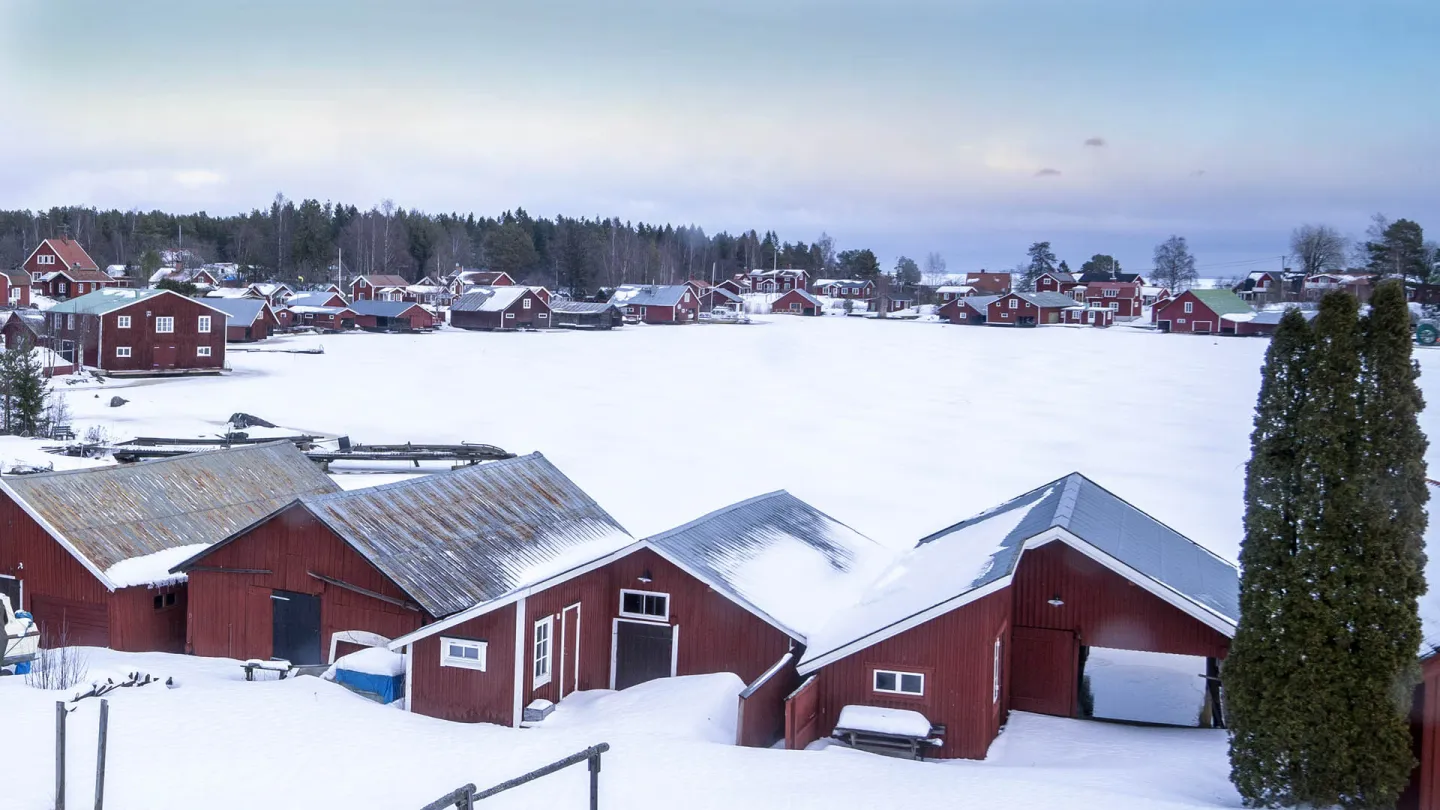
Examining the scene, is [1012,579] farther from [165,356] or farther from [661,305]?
[661,305]

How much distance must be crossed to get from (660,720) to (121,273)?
112m

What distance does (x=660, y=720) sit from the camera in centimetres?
1366

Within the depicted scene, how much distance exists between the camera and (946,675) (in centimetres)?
1316

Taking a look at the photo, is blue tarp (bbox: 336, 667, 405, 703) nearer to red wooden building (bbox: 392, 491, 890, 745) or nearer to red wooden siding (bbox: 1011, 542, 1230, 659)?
red wooden building (bbox: 392, 491, 890, 745)

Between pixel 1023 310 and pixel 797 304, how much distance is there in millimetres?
25471

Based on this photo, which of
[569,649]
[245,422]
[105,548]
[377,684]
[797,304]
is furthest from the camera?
[797,304]

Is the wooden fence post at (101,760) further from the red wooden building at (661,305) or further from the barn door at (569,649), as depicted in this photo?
the red wooden building at (661,305)

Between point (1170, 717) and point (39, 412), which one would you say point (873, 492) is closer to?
point (1170, 717)

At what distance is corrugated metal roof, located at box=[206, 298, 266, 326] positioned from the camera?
69.4 m

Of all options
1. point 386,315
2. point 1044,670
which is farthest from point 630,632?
point 386,315

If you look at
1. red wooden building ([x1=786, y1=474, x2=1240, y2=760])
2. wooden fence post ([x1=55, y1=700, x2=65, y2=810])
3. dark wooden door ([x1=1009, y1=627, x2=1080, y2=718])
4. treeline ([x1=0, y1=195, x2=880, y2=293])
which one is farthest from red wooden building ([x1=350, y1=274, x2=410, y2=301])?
wooden fence post ([x1=55, y1=700, x2=65, y2=810])

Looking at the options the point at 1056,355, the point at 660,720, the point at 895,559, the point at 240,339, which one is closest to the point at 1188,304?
the point at 1056,355

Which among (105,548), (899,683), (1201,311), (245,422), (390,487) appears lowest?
(899,683)

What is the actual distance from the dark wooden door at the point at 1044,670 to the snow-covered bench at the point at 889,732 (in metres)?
2.37
